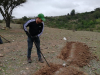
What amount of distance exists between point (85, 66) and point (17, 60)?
2519mm

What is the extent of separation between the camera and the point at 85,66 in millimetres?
4148

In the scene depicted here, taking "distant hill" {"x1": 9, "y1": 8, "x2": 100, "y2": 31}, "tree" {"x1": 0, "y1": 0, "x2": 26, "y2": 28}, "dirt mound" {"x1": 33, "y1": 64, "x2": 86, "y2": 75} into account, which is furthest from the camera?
"distant hill" {"x1": 9, "y1": 8, "x2": 100, "y2": 31}

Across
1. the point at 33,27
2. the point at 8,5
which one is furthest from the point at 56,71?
the point at 8,5

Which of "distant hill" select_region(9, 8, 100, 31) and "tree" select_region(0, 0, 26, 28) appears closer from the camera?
"tree" select_region(0, 0, 26, 28)

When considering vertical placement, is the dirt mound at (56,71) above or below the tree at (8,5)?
below

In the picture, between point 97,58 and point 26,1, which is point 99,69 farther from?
point 26,1

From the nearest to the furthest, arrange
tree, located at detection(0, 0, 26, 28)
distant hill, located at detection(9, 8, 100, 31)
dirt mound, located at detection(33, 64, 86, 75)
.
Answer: dirt mound, located at detection(33, 64, 86, 75)
tree, located at detection(0, 0, 26, 28)
distant hill, located at detection(9, 8, 100, 31)

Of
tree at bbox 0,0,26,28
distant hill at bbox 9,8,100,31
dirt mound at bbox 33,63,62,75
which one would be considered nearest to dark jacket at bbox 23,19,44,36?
dirt mound at bbox 33,63,62,75

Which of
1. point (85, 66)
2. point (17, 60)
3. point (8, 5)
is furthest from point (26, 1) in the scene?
point (85, 66)

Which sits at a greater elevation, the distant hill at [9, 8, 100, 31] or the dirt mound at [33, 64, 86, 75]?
the distant hill at [9, 8, 100, 31]

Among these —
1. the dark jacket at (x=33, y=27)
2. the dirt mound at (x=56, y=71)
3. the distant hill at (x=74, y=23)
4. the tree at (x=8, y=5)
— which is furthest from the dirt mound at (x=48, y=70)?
the distant hill at (x=74, y=23)

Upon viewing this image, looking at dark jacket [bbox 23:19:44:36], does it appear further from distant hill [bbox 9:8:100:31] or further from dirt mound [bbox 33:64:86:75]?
distant hill [bbox 9:8:100:31]

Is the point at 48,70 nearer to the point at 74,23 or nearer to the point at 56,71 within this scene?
the point at 56,71

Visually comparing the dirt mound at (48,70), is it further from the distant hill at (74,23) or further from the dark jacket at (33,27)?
the distant hill at (74,23)
